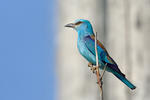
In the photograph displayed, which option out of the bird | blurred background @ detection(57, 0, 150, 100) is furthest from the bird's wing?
blurred background @ detection(57, 0, 150, 100)

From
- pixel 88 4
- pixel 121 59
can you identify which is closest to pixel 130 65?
pixel 121 59

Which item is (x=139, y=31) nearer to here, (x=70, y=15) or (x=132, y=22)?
(x=132, y=22)

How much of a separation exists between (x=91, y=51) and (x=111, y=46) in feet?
7.65

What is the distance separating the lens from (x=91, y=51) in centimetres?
609

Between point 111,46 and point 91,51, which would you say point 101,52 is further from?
point 111,46

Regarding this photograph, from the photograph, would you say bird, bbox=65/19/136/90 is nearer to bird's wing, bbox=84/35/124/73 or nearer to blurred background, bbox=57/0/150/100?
bird's wing, bbox=84/35/124/73

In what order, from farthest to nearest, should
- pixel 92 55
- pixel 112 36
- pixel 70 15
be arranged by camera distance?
pixel 70 15
pixel 112 36
pixel 92 55

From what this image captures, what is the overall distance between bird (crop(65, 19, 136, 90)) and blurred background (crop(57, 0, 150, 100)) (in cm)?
144

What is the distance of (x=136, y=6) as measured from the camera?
25.5ft

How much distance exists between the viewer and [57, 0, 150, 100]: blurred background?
7.65 m

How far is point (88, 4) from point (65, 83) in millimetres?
1245

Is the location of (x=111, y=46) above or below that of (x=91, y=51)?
below

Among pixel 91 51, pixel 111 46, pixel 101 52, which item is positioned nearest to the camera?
pixel 101 52

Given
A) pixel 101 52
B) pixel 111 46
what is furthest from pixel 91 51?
pixel 111 46
